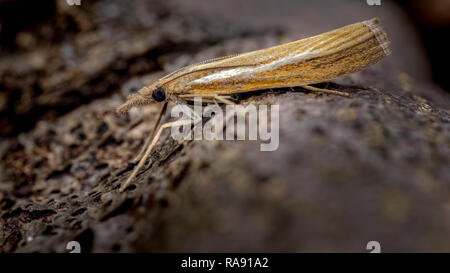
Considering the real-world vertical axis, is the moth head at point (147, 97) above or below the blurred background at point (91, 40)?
below

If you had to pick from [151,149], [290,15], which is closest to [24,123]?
[151,149]

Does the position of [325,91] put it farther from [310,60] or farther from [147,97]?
[147,97]

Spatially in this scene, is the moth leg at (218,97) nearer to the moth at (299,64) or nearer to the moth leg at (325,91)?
the moth at (299,64)

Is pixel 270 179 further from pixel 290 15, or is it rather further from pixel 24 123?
pixel 290 15

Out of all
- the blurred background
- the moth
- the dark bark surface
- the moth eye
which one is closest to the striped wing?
the moth

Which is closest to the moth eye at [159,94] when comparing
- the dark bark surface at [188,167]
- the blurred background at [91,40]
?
the dark bark surface at [188,167]

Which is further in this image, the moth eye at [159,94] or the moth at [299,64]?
the moth eye at [159,94]

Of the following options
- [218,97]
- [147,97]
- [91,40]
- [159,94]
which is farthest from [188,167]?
[91,40]

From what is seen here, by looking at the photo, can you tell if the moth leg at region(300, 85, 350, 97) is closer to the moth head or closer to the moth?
the moth
